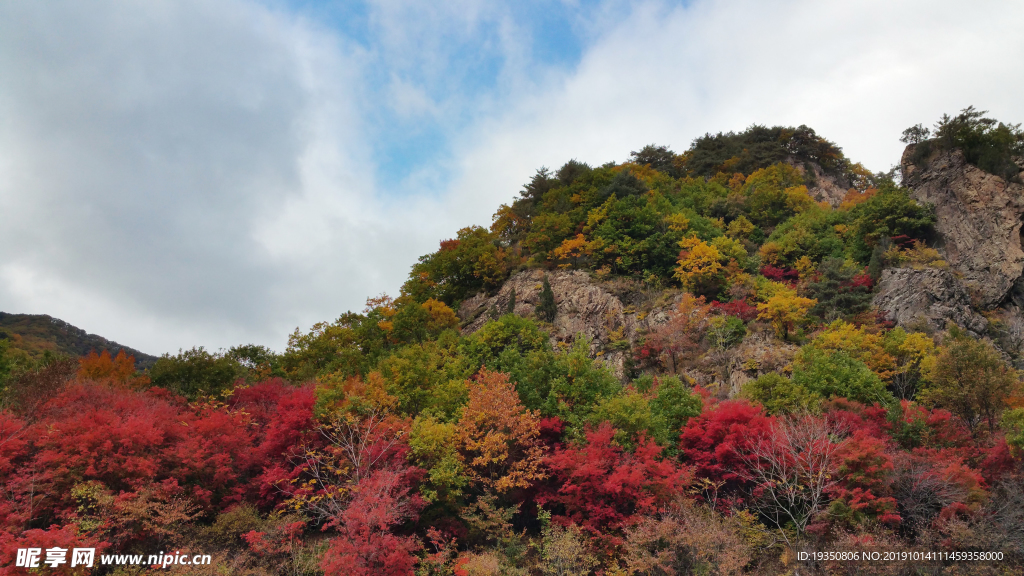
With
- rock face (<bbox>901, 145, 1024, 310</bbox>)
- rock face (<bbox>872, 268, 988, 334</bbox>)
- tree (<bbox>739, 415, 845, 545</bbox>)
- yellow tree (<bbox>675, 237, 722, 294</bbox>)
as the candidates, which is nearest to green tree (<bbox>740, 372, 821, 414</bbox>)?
tree (<bbox>739, 415, 845, 545</bbox>)

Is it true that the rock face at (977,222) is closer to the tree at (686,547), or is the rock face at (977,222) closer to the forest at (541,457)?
the forest at (541,457)

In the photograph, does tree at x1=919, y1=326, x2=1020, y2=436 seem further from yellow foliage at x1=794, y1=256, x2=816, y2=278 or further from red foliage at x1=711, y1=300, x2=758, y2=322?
yellow foliage at x1=794, y1=256, x2=816, y2=278

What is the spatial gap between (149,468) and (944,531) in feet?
99.0

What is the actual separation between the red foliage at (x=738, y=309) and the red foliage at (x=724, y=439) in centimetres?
1660

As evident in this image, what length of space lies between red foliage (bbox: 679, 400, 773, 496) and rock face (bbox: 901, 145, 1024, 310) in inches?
1122

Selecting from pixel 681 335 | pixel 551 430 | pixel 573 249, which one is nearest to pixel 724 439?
pixel 551 430

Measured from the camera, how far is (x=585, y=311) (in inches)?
1713

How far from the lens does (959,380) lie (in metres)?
25.1

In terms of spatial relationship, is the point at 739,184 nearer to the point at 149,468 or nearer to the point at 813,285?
the point at 813,285

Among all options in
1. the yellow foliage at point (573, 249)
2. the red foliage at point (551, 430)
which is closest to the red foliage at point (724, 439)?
→ the red foliage at point (551, 430)

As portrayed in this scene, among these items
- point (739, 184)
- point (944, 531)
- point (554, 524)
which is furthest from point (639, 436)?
point (739, 184)

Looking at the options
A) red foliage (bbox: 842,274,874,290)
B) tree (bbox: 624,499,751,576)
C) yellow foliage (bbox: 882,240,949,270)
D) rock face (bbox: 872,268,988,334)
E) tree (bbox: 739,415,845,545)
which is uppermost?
yellow foliage (bbox: 882,240,949,270)

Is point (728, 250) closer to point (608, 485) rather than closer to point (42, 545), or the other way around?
point (608, 485)

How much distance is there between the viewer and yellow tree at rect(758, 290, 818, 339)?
3725 cm
